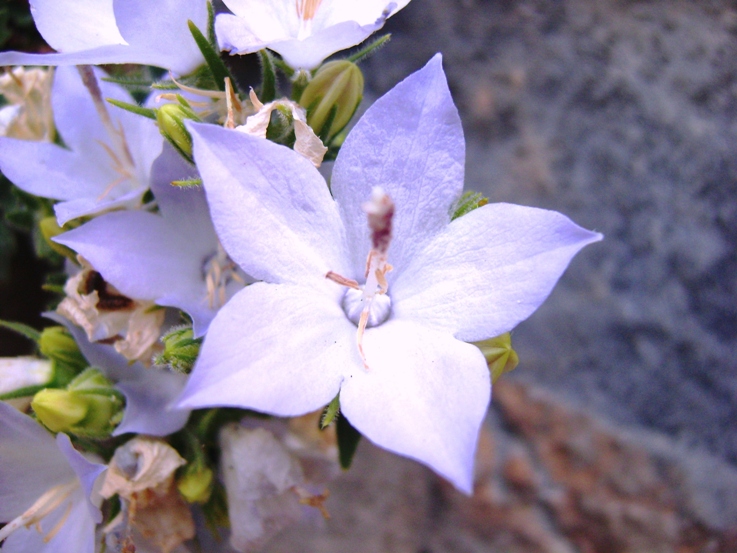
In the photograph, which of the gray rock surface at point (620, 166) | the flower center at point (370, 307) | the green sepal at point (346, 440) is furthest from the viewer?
the gray rock surface at point (620, 166)

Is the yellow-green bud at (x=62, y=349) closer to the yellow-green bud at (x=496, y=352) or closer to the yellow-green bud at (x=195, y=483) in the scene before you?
the yellow-green bud at (x=195, y=483)

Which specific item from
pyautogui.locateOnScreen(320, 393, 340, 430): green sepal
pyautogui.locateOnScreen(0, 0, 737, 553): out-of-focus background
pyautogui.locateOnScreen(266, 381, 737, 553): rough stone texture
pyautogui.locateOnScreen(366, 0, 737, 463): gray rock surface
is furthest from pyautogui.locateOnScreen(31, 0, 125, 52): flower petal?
pyautogui.locateOnScreen(266, 381, 737, 553): rough stone texture

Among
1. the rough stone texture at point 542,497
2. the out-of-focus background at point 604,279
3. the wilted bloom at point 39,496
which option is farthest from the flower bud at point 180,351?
the rough stone texture at point 542,497

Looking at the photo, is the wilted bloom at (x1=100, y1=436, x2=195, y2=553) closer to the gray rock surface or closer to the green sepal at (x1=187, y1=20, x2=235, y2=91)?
the green sepal at (x1=187, y1=20, x2=235, y2=91)

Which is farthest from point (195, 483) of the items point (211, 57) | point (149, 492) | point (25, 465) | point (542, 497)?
point (542, 497)

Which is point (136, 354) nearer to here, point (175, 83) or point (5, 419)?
point (5, 419)

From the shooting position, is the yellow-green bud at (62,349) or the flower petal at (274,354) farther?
the yellow-green bud at (62,349)

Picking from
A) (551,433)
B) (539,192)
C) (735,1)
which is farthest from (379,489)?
(735,1)
